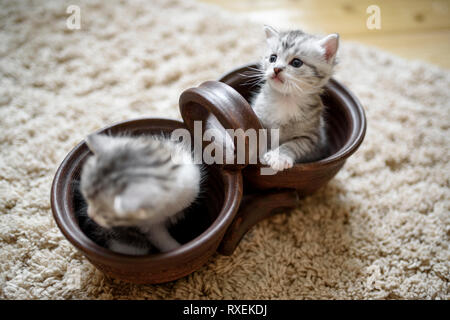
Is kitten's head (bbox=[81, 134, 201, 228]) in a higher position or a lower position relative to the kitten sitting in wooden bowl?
lower

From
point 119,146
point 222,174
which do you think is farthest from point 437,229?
point 119,146

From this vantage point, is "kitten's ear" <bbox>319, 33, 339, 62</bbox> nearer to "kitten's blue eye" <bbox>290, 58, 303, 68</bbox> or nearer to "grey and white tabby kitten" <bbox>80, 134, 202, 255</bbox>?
"kitten's blue eye" <bbox>290, 58, 303, 68</bbox>

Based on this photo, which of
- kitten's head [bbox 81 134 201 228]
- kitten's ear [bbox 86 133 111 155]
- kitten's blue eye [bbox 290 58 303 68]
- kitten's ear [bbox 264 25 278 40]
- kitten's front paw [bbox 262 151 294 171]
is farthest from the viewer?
kitten's ear [bbox 264 25 278 40]

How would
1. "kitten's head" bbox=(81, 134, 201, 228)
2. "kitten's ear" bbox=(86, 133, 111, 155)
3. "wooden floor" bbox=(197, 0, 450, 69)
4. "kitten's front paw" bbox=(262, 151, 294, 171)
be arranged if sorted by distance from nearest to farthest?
"kitten's head" bbox=(81, 134, 201, 228) < "kitten's ear" bbox=(86, 133, 111, 155) < "kitten's front paw" bbox=(262, 151, 294, 171) < "wooden floor" bbox=(197, 0, 450, 69)

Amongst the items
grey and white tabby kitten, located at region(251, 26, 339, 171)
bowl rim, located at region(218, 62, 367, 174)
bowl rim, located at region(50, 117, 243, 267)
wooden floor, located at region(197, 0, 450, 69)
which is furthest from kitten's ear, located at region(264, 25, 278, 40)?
wooden floor, located at region(197, 0, 450, 69)

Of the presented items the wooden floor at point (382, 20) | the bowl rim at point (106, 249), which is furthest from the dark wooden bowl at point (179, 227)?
the wooden floor at point (382, 20)

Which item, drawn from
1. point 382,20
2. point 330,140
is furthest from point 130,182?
point 382,20

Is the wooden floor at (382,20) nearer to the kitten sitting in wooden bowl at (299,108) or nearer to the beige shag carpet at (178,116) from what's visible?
the beige shag carpet at (178,116)

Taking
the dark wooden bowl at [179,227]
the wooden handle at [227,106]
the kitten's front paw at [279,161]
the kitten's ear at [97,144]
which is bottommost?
the dark wooden bowl at [179,227]

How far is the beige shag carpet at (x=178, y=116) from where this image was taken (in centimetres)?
114

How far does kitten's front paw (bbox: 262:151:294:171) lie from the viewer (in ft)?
3.28

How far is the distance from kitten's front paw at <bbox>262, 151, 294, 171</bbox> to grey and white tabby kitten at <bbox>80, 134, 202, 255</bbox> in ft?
0.76

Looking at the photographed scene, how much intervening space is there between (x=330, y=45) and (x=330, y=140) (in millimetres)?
436
